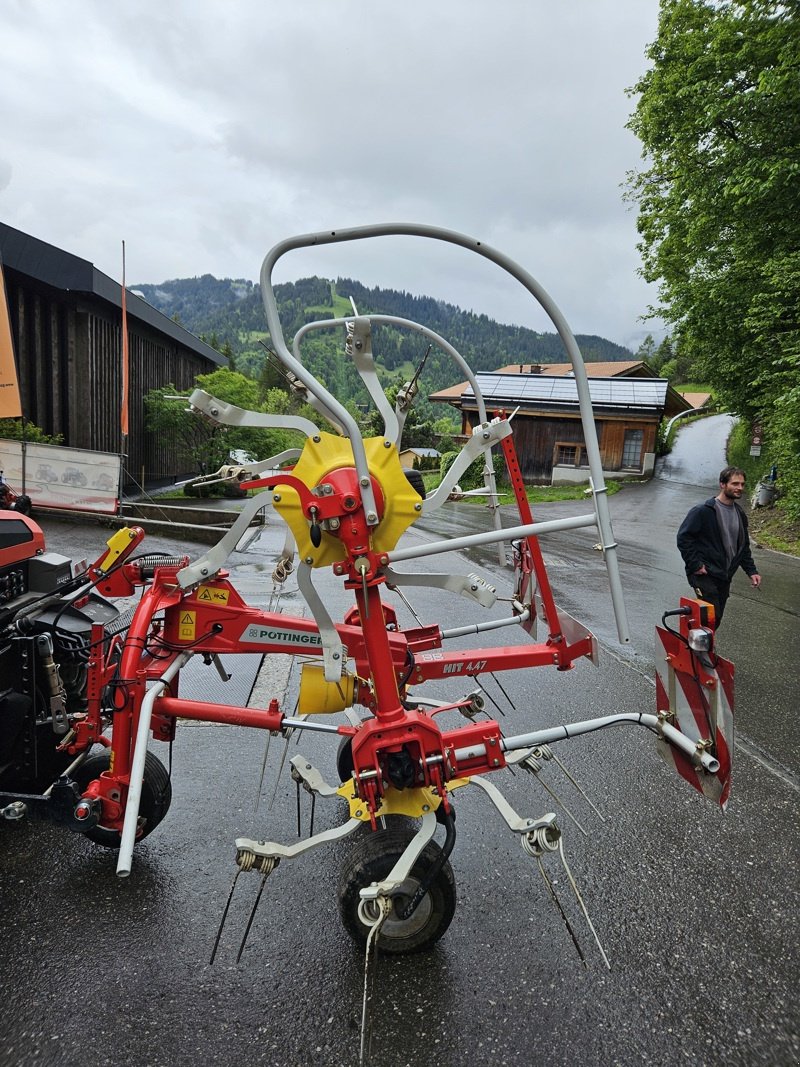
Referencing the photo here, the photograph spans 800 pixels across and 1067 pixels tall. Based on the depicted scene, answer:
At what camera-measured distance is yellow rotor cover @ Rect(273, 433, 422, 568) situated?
2391 millimetres

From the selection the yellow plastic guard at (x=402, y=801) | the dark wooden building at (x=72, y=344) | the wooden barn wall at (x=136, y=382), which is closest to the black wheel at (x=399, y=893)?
the yellow plastic guard at (x=402, y=801)

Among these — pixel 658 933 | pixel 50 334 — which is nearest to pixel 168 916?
pixel 658 933

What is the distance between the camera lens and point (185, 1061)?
2070mm

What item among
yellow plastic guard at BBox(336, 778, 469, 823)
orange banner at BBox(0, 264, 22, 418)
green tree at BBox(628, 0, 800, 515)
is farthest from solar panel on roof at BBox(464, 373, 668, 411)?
yellow plastic guard at BBox(336, 778, 469, 823)

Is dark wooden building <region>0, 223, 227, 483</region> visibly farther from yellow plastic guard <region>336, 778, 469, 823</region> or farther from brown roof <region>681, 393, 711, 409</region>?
brown roof <region>681, 393, 711, 409</region>

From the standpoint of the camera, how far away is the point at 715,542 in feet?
18.1

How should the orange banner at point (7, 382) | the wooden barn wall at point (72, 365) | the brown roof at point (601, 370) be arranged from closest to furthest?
the orange banner at point (7, 382), the wooden barn wall at point (72, 365), the brown roof at point (601, 370)

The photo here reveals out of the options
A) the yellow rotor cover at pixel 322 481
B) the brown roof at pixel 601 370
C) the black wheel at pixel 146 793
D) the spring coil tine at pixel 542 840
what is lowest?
the black wheel at pixel 146 793

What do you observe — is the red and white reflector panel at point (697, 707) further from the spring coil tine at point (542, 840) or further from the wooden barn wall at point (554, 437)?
the wooden barn wall at point (554, 437)

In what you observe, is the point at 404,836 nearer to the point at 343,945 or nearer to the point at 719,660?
the point at 343,945

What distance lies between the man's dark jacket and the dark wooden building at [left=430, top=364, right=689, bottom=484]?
2388 cm

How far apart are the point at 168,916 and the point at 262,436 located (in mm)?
17666

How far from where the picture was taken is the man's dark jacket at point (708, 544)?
5.48 meters

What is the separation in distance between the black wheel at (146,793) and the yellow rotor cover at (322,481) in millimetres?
1308
